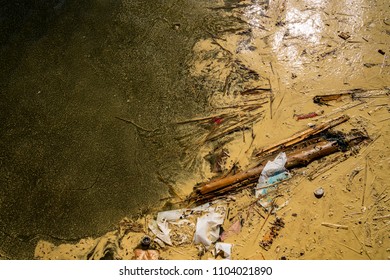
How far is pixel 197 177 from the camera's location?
10.8 feet

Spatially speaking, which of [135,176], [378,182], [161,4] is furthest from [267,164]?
[161,4]

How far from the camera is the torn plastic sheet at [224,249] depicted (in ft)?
9.69

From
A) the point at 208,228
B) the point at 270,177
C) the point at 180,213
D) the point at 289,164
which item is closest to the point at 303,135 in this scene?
the point at 289,164

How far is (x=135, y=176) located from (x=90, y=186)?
476 mm

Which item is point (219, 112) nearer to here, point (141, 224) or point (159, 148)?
point (159, 148)

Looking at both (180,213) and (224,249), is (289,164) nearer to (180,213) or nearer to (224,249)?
(224,249)

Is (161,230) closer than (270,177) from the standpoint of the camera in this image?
Yes

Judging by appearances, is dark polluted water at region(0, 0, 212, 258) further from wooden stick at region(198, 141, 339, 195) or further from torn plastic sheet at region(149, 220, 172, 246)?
wooden stick at region(198, 141, 339, 195)

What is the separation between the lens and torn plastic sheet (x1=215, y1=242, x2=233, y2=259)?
2953mm

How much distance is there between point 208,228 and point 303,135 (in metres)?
1.38

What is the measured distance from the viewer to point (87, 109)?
12.2 ft

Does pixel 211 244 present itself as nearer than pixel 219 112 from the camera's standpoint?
Yes

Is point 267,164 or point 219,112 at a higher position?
point 219,112
